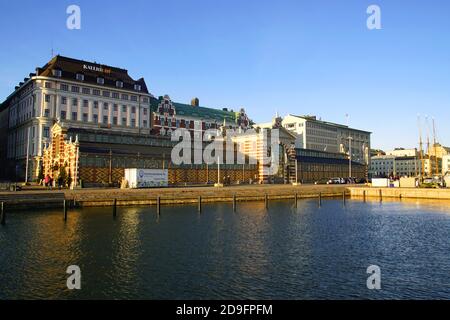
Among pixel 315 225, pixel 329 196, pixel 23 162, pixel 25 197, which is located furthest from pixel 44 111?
pixel 315 225

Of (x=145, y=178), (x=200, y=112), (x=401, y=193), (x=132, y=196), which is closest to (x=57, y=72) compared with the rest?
(x=145, y=178)

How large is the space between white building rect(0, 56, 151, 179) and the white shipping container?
3912 centimetres

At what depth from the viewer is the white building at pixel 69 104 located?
11100cm

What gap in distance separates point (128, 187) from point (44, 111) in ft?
170

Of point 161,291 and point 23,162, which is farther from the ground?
point 23,162

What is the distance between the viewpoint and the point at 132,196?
205 feet

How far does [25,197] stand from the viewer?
53219 mm

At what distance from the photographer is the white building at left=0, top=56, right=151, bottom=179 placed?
11100 centimetres

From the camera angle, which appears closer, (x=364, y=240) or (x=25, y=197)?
(x=364, y=240)

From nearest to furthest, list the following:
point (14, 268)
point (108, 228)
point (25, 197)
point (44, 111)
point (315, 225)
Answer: point (14, 268)
point (108, 228)
point (315, 225)
point (25, 197)
point (44, 111)

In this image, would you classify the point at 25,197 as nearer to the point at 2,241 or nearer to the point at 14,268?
the point at 2,241

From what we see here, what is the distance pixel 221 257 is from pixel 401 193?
243 ft

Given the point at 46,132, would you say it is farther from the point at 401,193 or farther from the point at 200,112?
the point at 401,193

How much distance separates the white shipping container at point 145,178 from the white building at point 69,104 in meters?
39.1
